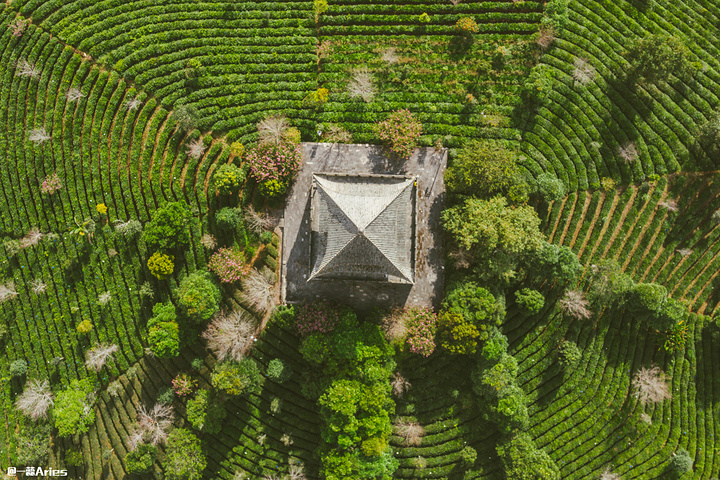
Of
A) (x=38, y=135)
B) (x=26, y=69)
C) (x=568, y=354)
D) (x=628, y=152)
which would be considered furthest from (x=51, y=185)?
(x=628, y=152)

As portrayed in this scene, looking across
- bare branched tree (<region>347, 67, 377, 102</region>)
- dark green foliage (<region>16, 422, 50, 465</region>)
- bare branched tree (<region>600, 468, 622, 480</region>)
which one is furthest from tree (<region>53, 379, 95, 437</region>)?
bare branched tree (<region>600, 468, 622, 480</region>)

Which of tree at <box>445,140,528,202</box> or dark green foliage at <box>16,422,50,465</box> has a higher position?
tree at <box>445,140,528,202</box>

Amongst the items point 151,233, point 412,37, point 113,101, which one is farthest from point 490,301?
point 113,101

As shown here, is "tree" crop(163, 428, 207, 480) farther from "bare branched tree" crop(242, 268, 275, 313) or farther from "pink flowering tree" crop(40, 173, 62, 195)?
"pink flowering tree" crop(40, 173, 62, 195)

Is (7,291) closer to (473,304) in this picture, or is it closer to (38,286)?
(38,286)

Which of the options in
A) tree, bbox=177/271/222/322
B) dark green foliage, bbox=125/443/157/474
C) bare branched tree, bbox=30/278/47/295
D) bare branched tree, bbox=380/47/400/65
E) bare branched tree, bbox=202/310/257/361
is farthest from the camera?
bare branched tree, bbox=380/47/400/65
